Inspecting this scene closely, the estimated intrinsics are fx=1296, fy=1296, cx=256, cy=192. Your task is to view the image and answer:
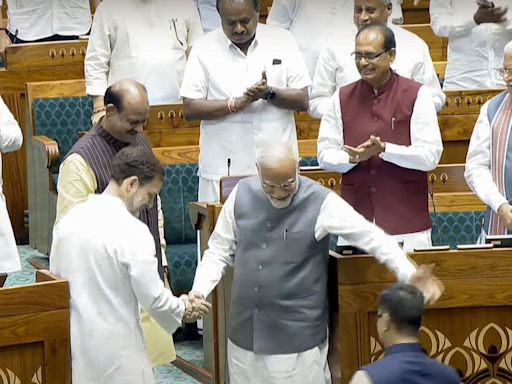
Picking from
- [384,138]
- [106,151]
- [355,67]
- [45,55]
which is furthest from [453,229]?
[45,55]

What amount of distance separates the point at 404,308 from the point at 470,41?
4.67 meters

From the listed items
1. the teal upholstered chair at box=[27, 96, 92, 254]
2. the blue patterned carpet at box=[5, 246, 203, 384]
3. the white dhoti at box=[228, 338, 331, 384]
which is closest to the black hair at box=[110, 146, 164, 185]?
the white dhoti at box=[228, 338, 331, 384]

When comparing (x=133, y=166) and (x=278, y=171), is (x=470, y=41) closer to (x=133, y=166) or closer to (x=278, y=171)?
(x=278, y=171)

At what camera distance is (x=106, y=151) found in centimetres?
466

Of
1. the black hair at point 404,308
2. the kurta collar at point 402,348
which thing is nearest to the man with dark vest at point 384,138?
the black hair at point 404,308

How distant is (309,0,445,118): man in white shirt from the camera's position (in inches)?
224

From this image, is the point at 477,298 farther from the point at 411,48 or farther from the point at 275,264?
the point at 411,48

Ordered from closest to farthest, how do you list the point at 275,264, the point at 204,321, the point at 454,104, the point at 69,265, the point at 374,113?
the point at 69,265 < the point at 275,264 < the point at 374,113 < the point at 204,321 < the point at 454,104

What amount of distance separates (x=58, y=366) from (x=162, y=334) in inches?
18.5

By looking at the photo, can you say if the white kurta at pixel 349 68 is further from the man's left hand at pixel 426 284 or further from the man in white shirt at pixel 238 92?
the man's left hand at pixel 426 284


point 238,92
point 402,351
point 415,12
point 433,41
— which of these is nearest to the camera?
point 402,351

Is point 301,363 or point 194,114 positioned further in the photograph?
point 194,114

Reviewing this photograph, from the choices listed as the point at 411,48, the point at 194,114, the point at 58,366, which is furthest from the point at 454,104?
the point at 58,366

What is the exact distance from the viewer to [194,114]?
18.9ft
